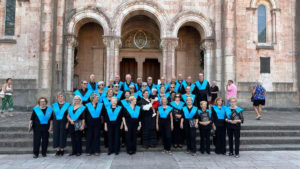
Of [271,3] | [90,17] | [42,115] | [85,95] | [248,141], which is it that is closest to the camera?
[42,115]

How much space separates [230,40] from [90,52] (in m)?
9.43

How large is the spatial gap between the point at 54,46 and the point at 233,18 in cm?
1070

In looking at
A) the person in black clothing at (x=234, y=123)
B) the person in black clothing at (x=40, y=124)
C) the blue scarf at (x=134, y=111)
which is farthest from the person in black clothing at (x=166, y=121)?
the person in black clothing at (x=40, y=124)

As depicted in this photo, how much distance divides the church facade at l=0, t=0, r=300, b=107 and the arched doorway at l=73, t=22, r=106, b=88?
79cm

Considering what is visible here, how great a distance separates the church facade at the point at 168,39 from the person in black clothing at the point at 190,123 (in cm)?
650

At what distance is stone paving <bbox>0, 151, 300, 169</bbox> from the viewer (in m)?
5.50

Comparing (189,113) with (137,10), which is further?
(137,10)

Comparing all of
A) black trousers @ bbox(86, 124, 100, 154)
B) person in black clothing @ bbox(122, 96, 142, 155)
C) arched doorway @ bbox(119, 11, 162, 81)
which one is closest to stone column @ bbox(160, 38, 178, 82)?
arched doorway @ bbox(119, 11, 162, 81)

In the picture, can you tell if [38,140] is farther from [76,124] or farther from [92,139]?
[92,139]

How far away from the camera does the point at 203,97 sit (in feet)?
29.8

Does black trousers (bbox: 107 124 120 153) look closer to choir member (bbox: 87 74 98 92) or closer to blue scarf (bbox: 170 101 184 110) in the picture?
blue scarf (bbox: 170 101 184 110)

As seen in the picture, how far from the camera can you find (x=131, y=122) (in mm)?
6738

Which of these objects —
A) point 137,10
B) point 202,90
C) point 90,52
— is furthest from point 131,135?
point 90,52

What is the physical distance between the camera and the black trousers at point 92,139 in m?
6.58
